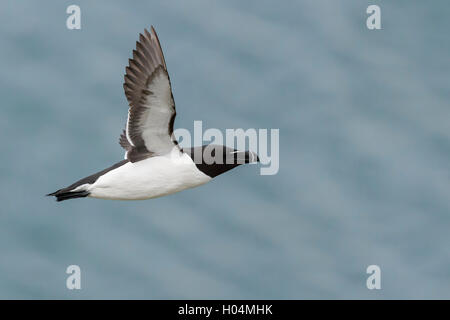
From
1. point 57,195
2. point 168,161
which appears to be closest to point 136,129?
point 168,161

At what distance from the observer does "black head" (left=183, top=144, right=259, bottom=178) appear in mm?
15016

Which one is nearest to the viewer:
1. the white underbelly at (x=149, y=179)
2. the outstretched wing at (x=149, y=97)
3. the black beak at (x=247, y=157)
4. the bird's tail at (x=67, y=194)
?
the outstretched wing at (x=149, y=97)

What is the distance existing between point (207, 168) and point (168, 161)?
2.19 ft

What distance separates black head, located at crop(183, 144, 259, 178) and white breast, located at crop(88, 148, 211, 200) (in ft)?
0.47

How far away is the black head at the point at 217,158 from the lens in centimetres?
1502

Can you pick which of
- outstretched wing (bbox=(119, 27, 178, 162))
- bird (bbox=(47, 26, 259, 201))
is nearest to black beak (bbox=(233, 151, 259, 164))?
bird (bbox=(47, 26, 259, 201))

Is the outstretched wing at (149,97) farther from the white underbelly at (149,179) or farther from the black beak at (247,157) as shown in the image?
the black beak at (247,157)

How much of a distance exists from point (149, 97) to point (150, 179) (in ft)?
4.66

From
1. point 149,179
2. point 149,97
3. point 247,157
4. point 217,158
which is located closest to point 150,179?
point 149,179

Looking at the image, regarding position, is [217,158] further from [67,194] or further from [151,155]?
[67,194]

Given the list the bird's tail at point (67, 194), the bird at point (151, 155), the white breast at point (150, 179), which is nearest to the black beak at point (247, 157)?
the bird at point (151, 155)

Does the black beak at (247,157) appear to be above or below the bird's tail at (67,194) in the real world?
above

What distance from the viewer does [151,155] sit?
14984mm

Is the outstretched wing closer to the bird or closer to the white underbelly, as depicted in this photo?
the bird
